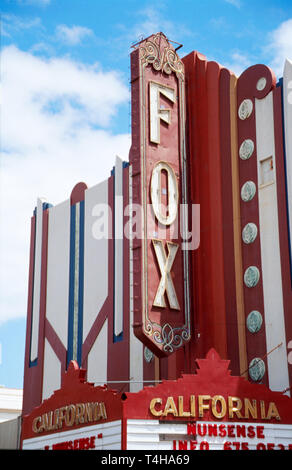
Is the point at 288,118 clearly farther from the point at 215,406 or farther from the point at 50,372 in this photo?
the point at 50,372

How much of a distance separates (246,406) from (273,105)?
10364mm

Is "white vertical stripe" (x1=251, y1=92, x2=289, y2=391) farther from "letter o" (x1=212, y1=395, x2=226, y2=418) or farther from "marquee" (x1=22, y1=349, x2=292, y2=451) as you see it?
"letter o" (x1=212, y1=395, x2=226, y2=418)

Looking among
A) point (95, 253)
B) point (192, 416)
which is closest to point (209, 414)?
point (192, 416)

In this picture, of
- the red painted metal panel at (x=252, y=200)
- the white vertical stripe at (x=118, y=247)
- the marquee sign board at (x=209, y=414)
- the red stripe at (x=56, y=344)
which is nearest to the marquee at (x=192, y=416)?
the marquee sign board at (x=209, y=414)

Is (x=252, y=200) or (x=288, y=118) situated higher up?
(x=288, y=118)

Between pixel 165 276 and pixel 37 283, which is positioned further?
pixel 37 283

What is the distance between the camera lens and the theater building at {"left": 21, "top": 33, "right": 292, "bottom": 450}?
22.6m

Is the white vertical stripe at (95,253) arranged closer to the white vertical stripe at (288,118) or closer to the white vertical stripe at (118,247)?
the white vertical stripe at (118,247)

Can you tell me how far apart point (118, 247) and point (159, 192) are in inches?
275

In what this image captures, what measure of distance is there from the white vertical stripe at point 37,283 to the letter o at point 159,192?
13.1 m

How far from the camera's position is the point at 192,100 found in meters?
29.6

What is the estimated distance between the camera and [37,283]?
38469 millimetres
